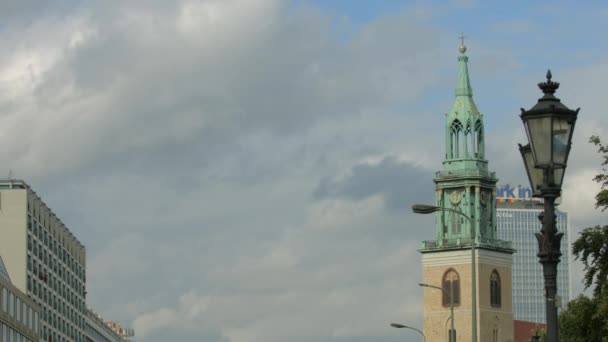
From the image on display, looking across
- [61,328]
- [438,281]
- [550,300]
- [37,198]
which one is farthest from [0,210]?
[550,300]

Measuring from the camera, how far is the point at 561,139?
899 inches

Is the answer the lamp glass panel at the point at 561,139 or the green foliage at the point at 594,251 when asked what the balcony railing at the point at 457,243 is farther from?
the lamp glass panel at the point at 561,139

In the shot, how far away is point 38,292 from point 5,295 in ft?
147

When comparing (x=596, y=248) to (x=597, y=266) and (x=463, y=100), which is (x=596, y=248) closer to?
(x=597, y=266)

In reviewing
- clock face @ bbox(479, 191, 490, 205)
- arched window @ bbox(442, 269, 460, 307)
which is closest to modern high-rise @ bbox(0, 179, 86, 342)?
arched window @ bbox(442, 269, 460, 307)

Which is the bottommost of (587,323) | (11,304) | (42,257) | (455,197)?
(587,323)

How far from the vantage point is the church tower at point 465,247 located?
7333 inches

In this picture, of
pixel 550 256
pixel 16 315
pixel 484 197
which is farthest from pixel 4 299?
pixel 550 256

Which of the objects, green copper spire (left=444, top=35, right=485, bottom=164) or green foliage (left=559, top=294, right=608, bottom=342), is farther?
green copper spire (left=444, top=35, right=485, bottom=164)

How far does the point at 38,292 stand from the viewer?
6147 inches

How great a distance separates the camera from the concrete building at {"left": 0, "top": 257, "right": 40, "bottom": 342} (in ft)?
365

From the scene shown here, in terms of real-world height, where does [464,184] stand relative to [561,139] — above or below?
above

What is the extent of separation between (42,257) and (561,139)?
459 ft

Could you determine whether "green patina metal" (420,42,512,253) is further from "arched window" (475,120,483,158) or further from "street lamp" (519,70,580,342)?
"street lamp" (519,70,580,342)
